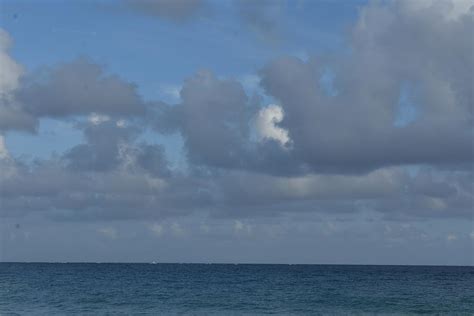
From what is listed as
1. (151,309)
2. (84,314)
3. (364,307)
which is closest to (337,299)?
(364,307)

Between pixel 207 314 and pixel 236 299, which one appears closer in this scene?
pixel 207 314

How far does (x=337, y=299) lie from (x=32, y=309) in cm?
4063

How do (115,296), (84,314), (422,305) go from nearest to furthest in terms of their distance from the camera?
(84,314) → (422,305) → (115,296)

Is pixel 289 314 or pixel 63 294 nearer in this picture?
pixel 289 314

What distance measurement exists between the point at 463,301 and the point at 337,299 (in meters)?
16.6

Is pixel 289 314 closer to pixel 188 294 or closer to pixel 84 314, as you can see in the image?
pixel 84 314

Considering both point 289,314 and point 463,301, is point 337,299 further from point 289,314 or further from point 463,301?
point 289,314

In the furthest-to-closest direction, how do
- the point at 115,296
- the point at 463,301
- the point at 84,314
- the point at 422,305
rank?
the point at 115,296, the point at 463,301, the point at 422,305, the point at 84,314

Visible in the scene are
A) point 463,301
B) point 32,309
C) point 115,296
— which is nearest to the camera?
point 32,309

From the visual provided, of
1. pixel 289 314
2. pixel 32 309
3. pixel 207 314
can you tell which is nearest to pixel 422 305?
pixel 289 314

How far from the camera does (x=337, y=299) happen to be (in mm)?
92000

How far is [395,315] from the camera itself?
69875 millimetres

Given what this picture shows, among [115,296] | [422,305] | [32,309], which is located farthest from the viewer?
[115,296]

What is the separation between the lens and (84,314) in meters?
69.8
